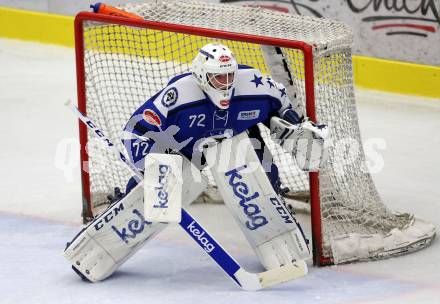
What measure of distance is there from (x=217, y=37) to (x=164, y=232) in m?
0.99

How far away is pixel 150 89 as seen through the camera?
261 inches

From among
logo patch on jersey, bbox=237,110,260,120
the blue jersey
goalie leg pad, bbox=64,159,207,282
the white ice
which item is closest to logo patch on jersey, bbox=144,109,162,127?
the blue jersey

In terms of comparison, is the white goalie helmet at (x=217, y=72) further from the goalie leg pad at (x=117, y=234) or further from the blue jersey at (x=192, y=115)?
the goalie leg pad at (x=117, y=234)

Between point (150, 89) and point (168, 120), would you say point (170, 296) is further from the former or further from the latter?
point (150, 89)

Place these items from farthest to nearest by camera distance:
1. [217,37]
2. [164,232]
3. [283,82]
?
[164,232] < [283,82] < [217,37]

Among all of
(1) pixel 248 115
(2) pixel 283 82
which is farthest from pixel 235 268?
(2) pixel 283 82

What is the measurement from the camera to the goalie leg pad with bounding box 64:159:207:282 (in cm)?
526

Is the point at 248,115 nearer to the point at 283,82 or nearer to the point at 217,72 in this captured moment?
the point at 217,72

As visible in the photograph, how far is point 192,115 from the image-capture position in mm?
5223

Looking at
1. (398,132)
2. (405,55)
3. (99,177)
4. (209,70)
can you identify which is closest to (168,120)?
(209,70)

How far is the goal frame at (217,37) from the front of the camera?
5238 mm

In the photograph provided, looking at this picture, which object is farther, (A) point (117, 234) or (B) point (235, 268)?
(A) point (117, 234)

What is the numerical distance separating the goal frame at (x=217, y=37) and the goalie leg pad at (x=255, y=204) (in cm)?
11

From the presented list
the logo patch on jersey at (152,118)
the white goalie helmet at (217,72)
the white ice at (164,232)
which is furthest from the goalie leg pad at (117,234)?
the white goalie helmet at (217,72)
